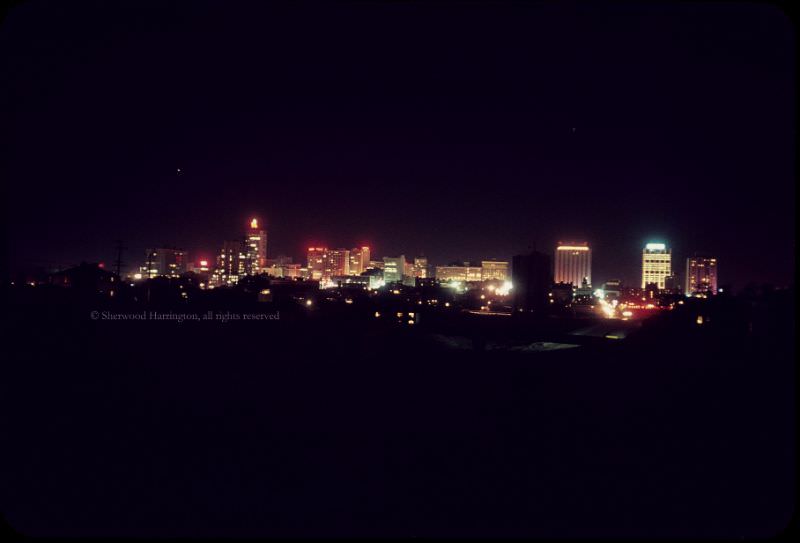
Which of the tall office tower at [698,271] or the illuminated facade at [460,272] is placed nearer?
the tall office tower at [698,271]

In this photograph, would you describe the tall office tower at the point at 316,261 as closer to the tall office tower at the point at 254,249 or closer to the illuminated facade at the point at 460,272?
the tall office tower at the point at 254,249

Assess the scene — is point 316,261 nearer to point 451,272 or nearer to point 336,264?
point 336,264

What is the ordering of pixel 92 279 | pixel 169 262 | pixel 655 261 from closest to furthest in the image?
pixel 92 279, pixel 169 262, pixel 655 261

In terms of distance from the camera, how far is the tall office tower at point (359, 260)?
268 ft

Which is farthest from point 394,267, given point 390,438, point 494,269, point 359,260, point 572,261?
point 390,438

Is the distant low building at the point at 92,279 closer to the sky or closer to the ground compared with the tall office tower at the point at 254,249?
closer to the ground

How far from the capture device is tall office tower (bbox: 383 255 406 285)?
76062 millimetres

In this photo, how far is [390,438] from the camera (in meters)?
5.42

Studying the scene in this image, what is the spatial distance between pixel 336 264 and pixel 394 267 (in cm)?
1100

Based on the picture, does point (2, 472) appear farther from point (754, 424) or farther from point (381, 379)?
point (754, 424)

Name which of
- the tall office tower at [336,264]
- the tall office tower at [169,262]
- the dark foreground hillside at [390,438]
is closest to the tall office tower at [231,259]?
the tall office tower at [169,262]

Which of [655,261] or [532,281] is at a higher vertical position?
[655,261]

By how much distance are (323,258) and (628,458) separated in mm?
79517

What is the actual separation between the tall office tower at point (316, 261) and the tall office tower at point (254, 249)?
→ 13.0 meters
